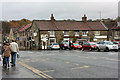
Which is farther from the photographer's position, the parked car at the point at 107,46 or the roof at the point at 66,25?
the roof at the point at 66,25

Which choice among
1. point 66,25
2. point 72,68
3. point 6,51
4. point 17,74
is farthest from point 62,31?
point 17,74

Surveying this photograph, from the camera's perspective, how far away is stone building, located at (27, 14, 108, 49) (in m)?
57.1

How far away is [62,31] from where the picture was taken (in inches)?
2299

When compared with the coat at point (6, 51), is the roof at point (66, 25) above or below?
above

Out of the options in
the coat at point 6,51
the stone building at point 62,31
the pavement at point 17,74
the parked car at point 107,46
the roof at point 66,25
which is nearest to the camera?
the pavement at point 17,74

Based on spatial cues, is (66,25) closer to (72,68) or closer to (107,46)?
(107,46)

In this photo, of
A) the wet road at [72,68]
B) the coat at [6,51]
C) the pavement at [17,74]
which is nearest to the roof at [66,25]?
the wet road at [72,68]

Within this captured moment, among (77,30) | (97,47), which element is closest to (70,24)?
(77,30)

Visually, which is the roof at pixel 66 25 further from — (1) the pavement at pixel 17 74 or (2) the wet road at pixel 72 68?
(1) the pavement at pixel 17 74

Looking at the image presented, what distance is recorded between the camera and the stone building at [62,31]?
5709 cm

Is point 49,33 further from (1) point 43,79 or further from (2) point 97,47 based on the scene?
(1) point 43,79

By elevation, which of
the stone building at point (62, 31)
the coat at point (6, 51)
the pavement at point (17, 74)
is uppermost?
the stone building at point (62, 31)

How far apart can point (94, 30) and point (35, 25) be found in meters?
16.6

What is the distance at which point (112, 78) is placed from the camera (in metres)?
8.88
